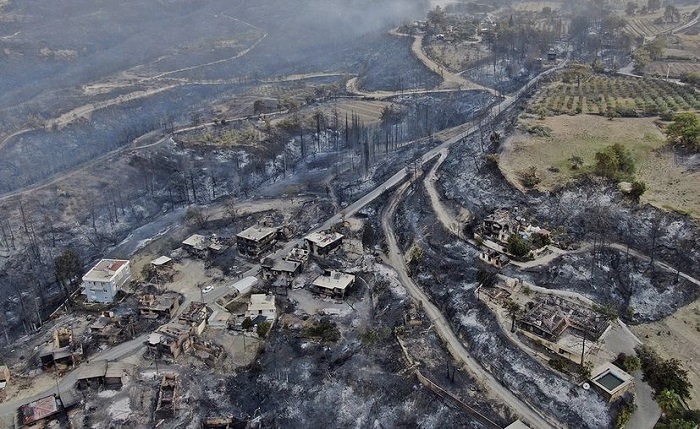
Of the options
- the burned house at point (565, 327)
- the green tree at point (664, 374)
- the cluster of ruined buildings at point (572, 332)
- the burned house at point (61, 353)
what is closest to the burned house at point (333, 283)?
the cluster of ruined buildings at point (572, 332)

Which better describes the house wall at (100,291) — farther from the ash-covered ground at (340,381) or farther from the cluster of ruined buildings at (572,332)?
the cluster of ruined buildings at (572,332)

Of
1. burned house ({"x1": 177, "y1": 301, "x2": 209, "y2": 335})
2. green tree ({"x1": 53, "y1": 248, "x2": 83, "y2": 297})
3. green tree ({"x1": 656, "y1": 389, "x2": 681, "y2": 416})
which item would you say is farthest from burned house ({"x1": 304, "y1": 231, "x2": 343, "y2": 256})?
green tree ({"x1": 656, "y1": 389, "x2": 681, "y2": 416})

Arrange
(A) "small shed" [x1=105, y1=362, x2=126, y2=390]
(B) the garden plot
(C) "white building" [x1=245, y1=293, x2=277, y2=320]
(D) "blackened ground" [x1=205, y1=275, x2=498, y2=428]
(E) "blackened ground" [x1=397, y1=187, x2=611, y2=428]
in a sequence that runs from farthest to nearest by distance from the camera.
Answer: (B) the garden plot → (C) "white building" [x1=245, y1=293, x2=277, y2=320] → (A) "small shed" [x1=105, y1=362, x2=126, y2=390] → (D) "blackened ground" [x1=205, y1=275, x2=498, y2=428] → (E) "blackened ground" [x1=397, y1=187, x2=611, y2=428]

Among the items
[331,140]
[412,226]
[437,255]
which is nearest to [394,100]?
[331,140]

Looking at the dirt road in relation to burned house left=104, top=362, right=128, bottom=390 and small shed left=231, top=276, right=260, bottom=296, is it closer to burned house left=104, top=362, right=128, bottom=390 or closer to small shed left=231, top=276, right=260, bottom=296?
burned house left=104, top=362, right=128, bottom=390

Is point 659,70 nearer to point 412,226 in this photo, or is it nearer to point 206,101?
point 412,226
